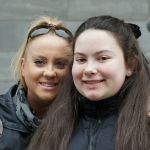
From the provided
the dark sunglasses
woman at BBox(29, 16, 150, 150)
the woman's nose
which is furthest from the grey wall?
woman at BBox(29, 16, 150, 150)

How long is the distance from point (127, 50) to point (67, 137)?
73cm

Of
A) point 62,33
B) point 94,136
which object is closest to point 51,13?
point 62,33

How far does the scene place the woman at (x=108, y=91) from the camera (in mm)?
2590

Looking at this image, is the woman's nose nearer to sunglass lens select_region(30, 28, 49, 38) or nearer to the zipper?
sunglass lens select_region(30, 28, 49, 38)

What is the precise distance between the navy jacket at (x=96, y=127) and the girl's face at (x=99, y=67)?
0.09 m

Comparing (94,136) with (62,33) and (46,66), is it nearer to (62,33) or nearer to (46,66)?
(46,66)

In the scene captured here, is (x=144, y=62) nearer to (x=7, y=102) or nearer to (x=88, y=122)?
(x=88, y=122)

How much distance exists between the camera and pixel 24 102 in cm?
325

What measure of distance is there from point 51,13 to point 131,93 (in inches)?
150

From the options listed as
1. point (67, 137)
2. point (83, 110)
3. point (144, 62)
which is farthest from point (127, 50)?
point (67, 137)

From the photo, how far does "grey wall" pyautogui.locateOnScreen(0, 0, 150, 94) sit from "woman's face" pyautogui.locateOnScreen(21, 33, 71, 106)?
9.91ft

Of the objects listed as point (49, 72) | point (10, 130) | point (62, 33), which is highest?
point (62, 33)

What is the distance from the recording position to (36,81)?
324cm

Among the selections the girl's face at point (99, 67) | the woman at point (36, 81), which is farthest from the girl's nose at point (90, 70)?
the woman at point (36, 81)
